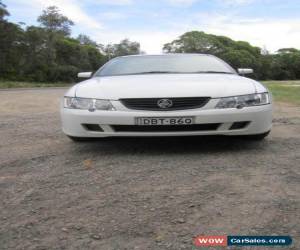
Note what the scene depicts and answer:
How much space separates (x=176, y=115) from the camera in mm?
4527

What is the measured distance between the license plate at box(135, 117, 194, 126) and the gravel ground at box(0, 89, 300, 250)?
344mm

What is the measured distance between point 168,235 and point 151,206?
1.74ft

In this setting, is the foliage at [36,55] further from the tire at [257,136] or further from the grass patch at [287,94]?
the tire at [257,136]

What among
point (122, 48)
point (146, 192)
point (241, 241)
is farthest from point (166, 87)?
point (122, 48)

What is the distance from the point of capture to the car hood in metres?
4.63

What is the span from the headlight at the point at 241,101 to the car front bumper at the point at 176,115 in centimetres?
5

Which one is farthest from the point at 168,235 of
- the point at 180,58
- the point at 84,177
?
the point at 180,58

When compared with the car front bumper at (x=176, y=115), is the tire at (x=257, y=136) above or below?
below

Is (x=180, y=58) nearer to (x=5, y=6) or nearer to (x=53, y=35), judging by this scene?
(x=5, y=6)

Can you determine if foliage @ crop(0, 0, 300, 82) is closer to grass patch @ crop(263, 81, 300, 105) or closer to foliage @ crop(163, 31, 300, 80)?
foliage @ crop(163, 31, 300, 80)

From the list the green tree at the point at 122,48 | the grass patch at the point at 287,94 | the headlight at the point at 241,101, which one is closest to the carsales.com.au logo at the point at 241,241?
the headlight at the point at 241,101

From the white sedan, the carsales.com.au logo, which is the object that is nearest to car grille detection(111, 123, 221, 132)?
the white sedan

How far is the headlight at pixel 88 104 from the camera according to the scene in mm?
4672

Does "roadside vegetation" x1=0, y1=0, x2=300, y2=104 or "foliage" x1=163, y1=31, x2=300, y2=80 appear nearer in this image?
"roadside vegetation" x1=0, y1=0, x2=300, y2=104
